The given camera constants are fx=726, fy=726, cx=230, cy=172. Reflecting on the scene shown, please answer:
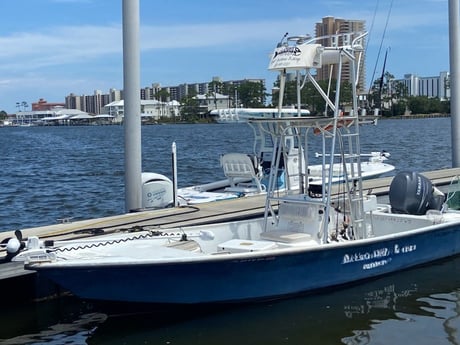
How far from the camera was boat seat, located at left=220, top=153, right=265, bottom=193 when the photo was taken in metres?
18.4

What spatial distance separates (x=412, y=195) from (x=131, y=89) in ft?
18.5

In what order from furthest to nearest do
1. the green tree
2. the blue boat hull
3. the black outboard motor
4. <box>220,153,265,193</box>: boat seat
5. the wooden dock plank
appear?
the green tree, <box>220,153,265,193</box>: boat seat, the black outboard motor, the wooden dock plank, the blue boat hull

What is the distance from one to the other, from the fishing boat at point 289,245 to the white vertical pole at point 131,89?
8.20ft

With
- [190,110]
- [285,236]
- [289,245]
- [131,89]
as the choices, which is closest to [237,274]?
[289,245]

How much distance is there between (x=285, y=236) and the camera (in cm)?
1113

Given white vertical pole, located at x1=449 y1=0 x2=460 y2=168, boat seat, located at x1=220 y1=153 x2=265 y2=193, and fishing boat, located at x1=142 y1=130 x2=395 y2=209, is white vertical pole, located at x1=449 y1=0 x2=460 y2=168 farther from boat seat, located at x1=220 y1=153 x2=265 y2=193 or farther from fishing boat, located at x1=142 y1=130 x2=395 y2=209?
boat seat, located at x1=220 y1=153 x2=265 y2=193

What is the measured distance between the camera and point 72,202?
24.7m

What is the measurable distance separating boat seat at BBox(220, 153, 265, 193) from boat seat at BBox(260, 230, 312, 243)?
6659mm

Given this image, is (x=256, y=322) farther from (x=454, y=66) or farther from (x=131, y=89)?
(x=454, y=66)

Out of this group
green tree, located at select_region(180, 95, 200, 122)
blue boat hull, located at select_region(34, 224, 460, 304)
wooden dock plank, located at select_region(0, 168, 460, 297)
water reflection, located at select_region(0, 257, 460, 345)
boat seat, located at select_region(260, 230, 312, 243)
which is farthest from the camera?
green tree, located at select_region(180, 95, 200, 122)

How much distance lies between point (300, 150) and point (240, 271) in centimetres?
262

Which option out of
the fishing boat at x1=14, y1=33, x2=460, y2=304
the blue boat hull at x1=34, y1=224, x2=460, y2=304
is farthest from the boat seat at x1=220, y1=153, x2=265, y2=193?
the blue boat hull at x1=34, y1=224, x2=460, y2=304

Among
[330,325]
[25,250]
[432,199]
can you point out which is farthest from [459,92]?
[25,250]

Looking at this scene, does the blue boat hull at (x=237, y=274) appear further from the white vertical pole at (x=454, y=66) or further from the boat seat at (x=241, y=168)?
the white vertical pole at (x=454, y=66)
